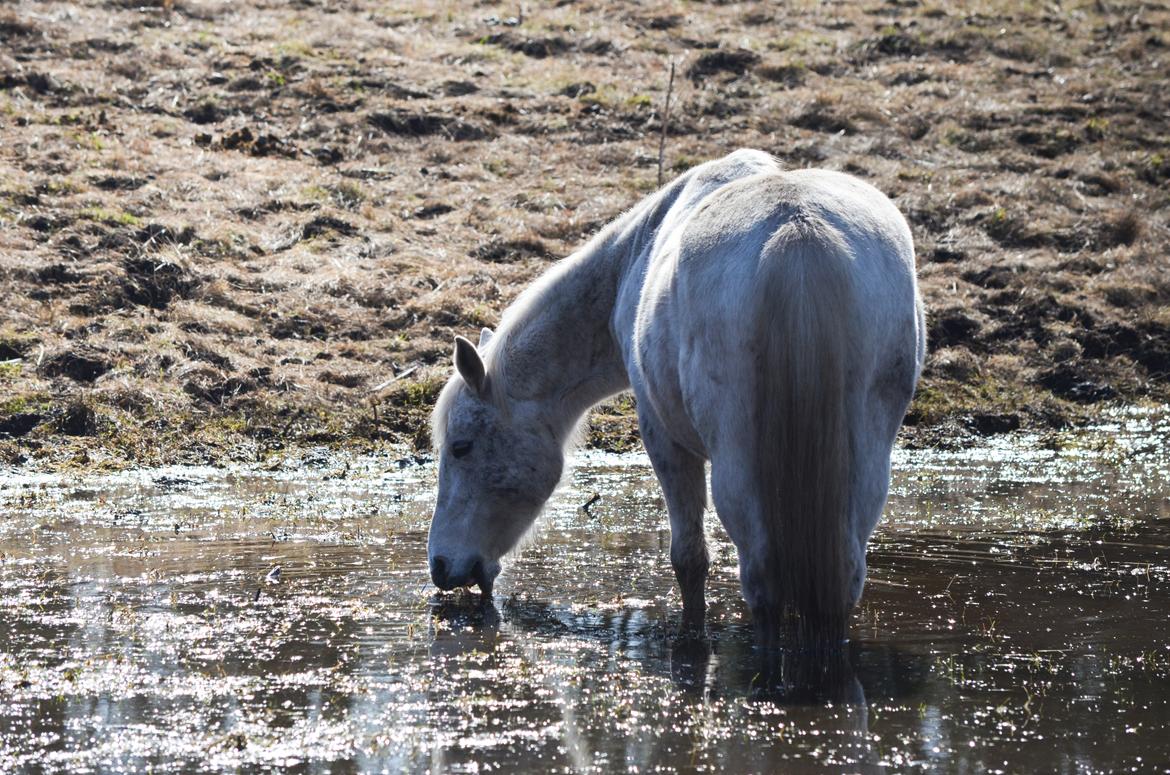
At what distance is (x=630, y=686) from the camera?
4395 mm

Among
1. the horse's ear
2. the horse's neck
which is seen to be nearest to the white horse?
the horse's neck

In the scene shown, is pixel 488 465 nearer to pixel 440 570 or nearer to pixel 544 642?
pixel 440 570

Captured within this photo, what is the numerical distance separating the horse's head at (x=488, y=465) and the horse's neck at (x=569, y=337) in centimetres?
10

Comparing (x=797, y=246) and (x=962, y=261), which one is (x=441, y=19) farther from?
(x=797, y=246)

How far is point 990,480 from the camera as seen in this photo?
8.76 m

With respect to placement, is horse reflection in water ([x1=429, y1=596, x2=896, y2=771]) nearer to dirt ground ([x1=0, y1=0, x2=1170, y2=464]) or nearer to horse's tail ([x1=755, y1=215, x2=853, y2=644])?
horse's tail ([x1=755, y1=215, x2=853, y2=644])

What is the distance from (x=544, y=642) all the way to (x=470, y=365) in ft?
5.04

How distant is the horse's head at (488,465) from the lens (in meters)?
6.23

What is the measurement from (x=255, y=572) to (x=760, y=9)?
16553 millimetres

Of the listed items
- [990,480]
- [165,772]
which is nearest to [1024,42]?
[990,480]

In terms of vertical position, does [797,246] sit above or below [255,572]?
above

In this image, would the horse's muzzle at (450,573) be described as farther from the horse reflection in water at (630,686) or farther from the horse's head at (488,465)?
the horse reflection in water at (630,686)

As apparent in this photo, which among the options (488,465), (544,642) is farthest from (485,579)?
(544,642)

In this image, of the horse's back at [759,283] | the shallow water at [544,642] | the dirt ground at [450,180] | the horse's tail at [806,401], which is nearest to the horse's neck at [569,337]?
the shallow water at [544,642]
